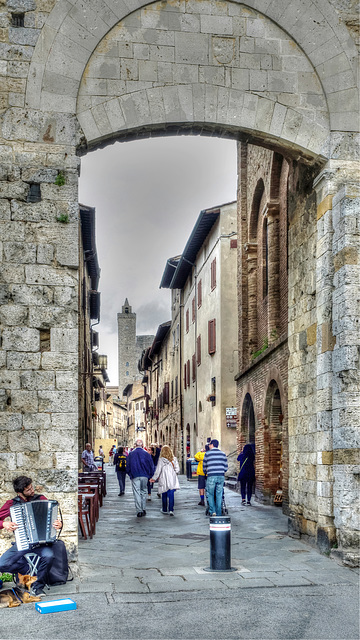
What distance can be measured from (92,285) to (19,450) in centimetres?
2637

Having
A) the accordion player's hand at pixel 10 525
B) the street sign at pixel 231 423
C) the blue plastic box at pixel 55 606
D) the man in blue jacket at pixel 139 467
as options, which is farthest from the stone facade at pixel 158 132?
the street sign at pixel 231 423

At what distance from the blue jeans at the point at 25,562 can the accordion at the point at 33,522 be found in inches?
4.7

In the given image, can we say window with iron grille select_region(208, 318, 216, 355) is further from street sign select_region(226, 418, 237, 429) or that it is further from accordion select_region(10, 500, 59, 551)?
accordion select_region(10, 500, 59, 551)

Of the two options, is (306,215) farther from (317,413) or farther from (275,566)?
(275,566)

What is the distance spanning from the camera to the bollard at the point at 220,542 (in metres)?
8.02

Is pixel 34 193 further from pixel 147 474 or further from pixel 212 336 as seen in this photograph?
pixel 212 336

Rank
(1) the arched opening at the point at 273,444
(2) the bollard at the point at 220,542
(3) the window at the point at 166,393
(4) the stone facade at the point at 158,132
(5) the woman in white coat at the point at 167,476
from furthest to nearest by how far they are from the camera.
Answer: (3) the window at the point at 166,393, (1) the arched opening at the point at 273,444, (5) the woman in white coat at the point at 167,476, (4) the stone facade at the point at 158,132, (2) the bollard at the point at 220,542

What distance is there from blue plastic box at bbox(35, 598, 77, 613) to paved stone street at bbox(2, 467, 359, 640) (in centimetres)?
7

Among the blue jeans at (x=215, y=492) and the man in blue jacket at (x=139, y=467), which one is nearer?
the blue jeans at (x=215, y=492)

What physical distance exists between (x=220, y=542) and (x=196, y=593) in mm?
1091

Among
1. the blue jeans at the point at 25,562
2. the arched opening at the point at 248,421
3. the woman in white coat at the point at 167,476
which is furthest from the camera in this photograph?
the arched opening at the point at 248,421

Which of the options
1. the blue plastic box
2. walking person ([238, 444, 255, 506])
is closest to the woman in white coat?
walking person ([238, 444, 255, 506])

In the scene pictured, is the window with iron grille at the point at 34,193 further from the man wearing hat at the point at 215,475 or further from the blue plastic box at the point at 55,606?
the man wearing hat at the point at 215,475

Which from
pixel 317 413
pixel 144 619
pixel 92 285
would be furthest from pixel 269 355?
pixel 92 285
